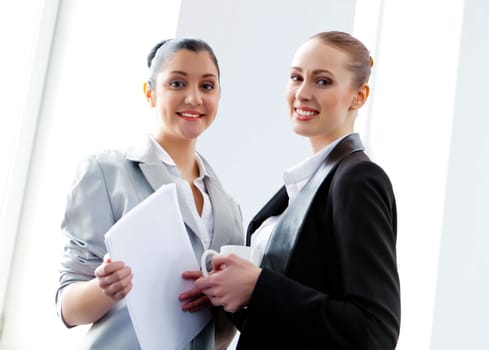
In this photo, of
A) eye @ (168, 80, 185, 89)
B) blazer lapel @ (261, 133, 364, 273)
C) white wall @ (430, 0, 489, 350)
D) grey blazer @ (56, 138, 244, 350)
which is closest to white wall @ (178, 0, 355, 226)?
white wall @ (430, 0, 489, 350)

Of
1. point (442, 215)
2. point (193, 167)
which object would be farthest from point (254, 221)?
point (442, 215)

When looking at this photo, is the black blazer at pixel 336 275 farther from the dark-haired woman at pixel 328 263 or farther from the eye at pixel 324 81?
the eye at pixel 324 81

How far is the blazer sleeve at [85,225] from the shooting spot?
4.67 feet

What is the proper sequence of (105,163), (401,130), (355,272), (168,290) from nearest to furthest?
(355,272) → (168,290) → (105,163) → (401,130)

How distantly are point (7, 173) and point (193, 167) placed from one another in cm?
117

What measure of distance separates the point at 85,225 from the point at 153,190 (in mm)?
170

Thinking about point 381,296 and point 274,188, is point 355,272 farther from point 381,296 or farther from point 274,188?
point 274,188

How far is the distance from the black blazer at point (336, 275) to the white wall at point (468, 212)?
92cm

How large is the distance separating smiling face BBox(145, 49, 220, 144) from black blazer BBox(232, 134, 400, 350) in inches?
16.7

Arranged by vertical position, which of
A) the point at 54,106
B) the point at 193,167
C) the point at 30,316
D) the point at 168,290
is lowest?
the point at 30,316

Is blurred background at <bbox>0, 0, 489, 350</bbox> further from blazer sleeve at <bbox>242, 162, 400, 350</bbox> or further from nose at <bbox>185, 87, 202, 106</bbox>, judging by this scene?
blazer sleeve at <bbox>242, 162, 400, 350</bbox>

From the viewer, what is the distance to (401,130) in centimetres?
245

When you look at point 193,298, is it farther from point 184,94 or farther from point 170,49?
point 170,49

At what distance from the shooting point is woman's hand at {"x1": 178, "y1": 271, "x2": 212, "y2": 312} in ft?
4.41
